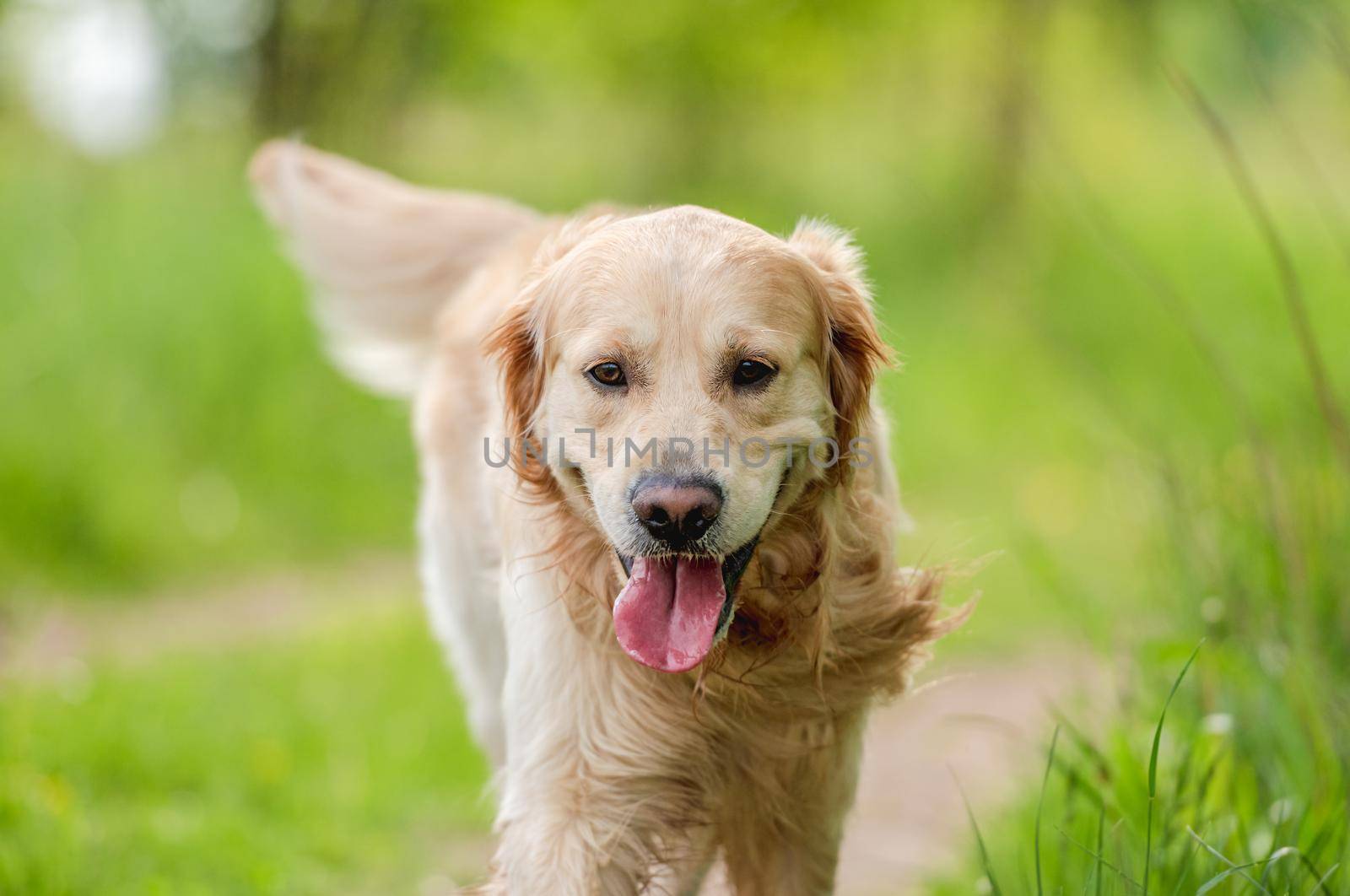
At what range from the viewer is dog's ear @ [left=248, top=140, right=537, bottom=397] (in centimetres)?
457

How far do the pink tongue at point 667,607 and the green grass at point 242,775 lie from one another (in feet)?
3.49

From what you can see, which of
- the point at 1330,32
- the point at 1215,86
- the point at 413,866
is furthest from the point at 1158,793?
the point at 1215,86

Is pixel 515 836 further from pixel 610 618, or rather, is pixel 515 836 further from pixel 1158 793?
pixel 1158 793

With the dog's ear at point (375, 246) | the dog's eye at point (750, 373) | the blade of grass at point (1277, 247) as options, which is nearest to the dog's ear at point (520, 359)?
the dog's eye at point (750, 373)

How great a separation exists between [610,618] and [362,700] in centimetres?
310

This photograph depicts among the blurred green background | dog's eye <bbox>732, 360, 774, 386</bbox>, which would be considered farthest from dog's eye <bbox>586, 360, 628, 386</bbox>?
the blurred green background

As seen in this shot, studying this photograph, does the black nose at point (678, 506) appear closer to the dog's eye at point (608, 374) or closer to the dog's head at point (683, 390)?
the dog's head at point (683, 390)

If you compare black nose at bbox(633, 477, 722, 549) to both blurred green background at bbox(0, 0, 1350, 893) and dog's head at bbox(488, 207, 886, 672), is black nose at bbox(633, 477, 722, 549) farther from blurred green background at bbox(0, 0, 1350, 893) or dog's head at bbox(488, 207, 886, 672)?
blurred green background at bbox(0, 0, 1350, 893)

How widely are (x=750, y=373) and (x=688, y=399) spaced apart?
0.49 ft

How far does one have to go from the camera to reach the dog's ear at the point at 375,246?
15.0 ft

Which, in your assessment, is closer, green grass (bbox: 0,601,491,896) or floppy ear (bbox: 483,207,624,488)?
floppy ear (bbox: 483,207,624,488)

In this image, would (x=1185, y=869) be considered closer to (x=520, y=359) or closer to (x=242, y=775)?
(x=520, y=359)

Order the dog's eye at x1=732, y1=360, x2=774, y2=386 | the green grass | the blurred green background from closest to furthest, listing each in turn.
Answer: the dog's eye at x1=732, y1=360, x2=774, y2=386, the blurred green background, the green grass

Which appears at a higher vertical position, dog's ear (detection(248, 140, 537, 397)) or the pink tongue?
dog's ear (detection(248, 140, 537, 397))
